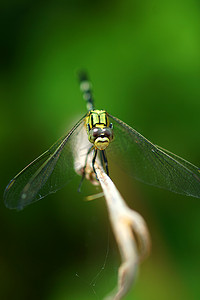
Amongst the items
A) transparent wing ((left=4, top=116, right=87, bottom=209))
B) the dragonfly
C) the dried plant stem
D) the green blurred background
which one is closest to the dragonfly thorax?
the dragonfly

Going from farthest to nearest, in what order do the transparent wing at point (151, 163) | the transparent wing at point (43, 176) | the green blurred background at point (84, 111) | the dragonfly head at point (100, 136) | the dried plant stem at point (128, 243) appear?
the green blurred background at point (84, 111)
the dragonfly head at point (100, 136)
the transparent wing at point (151, 163)
the transparent wing at point (43, 176)
the dried plant stem at point (128, 243)

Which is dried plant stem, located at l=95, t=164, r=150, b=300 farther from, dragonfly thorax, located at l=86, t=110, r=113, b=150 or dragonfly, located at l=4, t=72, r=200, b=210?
dragonfly thorax, located at l=86, t=110, r=113, b=150

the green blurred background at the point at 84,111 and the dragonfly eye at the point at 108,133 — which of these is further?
the green blurred background at the point at 84,111

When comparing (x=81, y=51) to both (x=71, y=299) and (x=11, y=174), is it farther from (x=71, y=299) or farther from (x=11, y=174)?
(x=71, y=299)

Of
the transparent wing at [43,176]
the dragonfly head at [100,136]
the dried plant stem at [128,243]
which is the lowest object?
the dried plant stem at [128,243]

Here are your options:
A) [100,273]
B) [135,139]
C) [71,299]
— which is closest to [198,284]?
[100,273]

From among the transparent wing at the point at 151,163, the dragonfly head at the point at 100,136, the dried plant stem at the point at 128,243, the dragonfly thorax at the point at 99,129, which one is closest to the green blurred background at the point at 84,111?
the transparent wing at the point at 151,163

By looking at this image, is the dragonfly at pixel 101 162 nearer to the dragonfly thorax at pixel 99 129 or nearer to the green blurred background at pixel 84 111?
the dragonfly thorax at pixel 99 129
